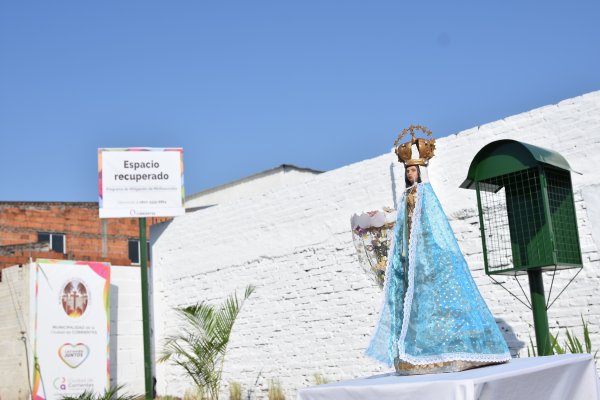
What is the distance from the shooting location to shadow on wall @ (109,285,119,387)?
15344 millimetres

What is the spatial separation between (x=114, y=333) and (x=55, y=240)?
1141cm

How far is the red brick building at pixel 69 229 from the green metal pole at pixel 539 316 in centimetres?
1962

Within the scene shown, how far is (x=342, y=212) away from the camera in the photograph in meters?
11.9

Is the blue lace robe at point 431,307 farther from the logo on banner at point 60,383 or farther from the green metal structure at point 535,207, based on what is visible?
the logo on banner at point 60,383

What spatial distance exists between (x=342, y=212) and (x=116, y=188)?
5176mm

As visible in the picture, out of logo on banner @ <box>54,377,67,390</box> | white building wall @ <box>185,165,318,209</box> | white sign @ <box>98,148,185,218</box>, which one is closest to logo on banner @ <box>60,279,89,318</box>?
logo on banner @ <box>54,377,67,390</box>

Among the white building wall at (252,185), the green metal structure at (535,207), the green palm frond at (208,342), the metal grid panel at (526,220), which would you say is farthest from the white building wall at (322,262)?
the white building wall at (252,185)

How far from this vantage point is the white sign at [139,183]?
1480 centimetres

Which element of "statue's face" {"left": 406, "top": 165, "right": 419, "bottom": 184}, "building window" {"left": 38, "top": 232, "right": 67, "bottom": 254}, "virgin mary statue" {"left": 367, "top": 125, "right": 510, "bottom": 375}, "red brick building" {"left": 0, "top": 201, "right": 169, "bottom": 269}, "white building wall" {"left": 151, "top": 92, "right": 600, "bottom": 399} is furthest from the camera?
"building window" {"left": 38, "top": 232, "right": 67, "bottom": 254}

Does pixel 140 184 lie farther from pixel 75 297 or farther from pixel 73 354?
pixel 73 354

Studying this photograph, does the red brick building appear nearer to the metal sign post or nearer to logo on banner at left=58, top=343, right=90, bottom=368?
logo on banner at left=58, top=343, right=90, bottom=368

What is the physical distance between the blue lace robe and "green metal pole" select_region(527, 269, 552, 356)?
1.74 m

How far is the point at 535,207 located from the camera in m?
6.93

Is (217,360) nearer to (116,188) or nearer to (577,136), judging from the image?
(116,188)
